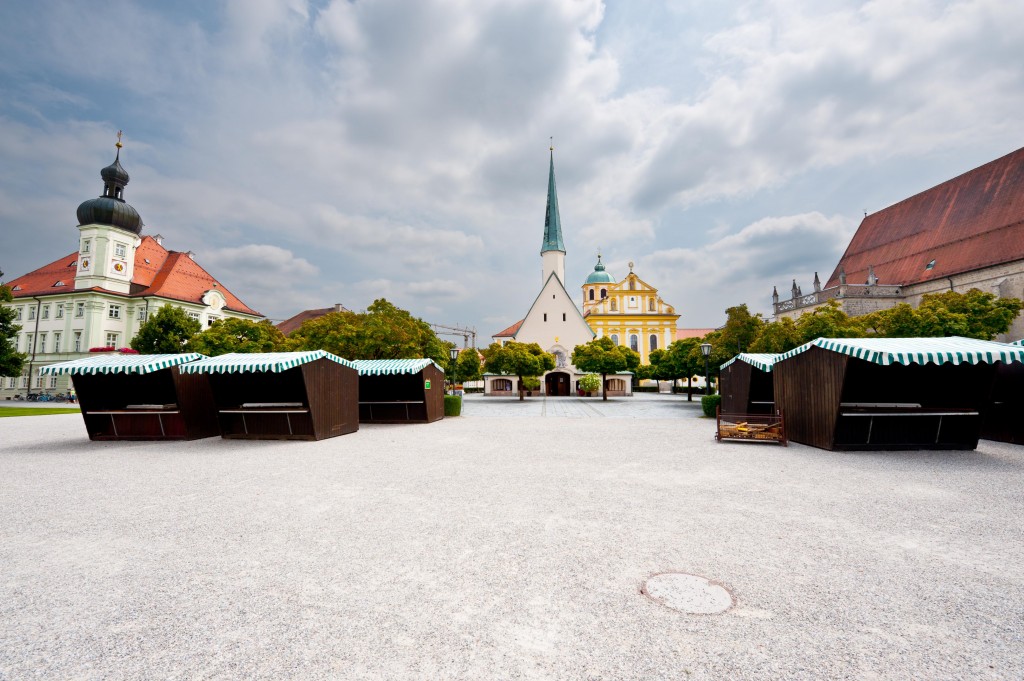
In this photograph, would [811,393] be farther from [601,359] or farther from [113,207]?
[113,207]

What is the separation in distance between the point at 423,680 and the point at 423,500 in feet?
13.4

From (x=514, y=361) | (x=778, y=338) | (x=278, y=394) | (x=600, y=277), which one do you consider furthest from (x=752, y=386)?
(x=600, y=277)

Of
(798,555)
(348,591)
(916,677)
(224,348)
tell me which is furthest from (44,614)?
(224,348)

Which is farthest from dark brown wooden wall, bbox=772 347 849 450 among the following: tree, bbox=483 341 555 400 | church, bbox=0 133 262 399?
church, bbox=0 133 262 399

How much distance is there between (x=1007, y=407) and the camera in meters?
12.2

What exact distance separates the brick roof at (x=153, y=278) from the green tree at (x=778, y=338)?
57040mm

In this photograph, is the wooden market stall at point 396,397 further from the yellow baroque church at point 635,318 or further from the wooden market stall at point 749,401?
the yellow baroque church at point 635,318

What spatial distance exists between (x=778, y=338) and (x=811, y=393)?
554 inches

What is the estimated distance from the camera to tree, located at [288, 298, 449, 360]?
21422mm

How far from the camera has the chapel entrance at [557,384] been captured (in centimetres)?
4812

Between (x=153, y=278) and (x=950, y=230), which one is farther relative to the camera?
(x=153, y=278)

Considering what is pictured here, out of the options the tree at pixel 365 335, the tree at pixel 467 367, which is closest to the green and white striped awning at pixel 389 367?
the tree at pixel 365 335

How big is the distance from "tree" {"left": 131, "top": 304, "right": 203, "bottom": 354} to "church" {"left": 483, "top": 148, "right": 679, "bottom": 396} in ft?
88.0

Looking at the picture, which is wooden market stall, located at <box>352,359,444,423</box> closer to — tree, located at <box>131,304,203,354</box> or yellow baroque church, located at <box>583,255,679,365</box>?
tree, located at <box>131,304,203,354</box>
